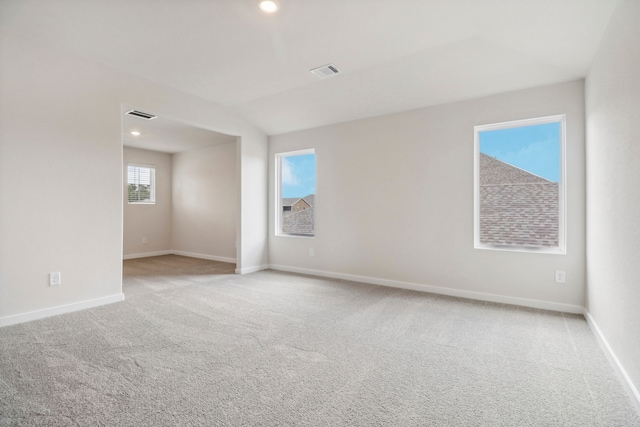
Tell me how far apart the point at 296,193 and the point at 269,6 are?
333cm

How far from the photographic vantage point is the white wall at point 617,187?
180 cm

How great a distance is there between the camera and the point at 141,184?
7074mm

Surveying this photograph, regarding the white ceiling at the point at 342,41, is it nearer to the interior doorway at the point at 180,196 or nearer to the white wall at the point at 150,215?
the interior doorway at the point at 180,196

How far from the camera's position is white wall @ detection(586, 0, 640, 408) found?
A: 1803 millimetres

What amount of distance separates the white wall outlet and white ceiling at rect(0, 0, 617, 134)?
7.54 feet

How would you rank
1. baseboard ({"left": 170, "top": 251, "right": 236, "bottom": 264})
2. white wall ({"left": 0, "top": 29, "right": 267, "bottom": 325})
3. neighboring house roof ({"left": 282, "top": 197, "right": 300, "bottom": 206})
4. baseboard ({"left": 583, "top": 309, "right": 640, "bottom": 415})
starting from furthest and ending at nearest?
baseboard ({"left": 170, "top": 251, "right": 236, "bottom": 264}) < neighboring house roof ({"left": 282, "top": 197, "right": 300, "bottom": 206}) < white wall ({"left": 0, "top": 29, "right": 267, "bottom": 325}) < baseboard ({"left": 583, "top": 309, "right": 640, "bottom": 415})

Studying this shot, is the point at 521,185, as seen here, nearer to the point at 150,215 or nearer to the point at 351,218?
the point at 351,218

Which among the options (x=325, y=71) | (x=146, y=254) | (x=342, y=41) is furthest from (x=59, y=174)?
(x=146, y=254)

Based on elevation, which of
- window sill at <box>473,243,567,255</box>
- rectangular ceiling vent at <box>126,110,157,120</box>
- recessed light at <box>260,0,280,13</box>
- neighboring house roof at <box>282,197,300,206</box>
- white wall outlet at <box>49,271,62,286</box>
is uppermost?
recessed light at <box>260,0,280,13</box>

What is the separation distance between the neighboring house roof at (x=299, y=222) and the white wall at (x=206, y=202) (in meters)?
1.34

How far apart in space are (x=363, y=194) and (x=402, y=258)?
110 centimetres

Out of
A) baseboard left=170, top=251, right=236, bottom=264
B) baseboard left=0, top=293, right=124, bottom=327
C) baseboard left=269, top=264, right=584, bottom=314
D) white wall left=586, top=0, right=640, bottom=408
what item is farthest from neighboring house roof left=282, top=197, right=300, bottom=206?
white wall left=586, top=0, right=640, bottom=408

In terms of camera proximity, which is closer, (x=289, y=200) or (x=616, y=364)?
(x=616, y=364)

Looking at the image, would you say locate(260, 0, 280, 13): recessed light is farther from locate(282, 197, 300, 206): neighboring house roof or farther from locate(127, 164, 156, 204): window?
locate(127, 164, 156, 204): window
